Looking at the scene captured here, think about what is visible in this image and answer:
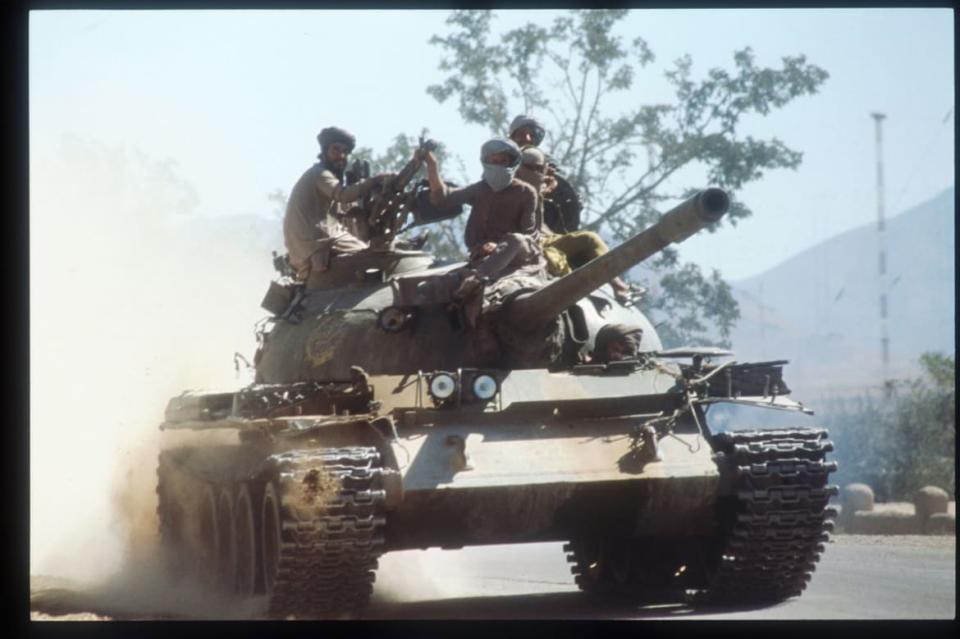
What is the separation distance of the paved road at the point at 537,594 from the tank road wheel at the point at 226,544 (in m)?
0.26

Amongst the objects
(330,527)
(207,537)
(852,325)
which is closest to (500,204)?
(330,527)

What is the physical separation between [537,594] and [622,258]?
376 centimetres

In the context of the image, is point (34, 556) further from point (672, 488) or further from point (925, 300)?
point (925, 300)

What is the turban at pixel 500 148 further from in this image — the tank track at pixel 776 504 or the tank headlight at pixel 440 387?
the tank track at pixel 776 504

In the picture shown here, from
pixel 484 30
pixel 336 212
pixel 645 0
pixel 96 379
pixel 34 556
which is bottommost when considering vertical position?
pixel 34 556

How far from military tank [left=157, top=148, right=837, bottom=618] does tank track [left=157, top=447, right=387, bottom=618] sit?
13mm

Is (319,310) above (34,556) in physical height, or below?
above

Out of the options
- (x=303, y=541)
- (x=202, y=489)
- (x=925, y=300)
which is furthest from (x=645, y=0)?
(x=925, y=300)

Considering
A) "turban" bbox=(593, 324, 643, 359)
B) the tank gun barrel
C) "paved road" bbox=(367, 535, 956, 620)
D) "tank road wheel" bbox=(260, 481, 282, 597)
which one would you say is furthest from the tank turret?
"paved road" bbox=(367, 535, 956, 620)

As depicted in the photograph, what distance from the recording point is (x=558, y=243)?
16.3 metres

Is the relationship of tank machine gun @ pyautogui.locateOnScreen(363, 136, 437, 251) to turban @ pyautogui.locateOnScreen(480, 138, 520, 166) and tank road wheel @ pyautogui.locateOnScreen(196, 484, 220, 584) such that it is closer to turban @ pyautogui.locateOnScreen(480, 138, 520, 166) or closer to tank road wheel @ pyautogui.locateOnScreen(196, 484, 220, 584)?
turban @ pyautogui.locateOnScreen(480, 138, 520, 166)

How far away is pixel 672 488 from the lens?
1380 centimetres

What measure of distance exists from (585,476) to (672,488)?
62 centimetres

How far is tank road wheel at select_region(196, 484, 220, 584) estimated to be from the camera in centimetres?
1634
